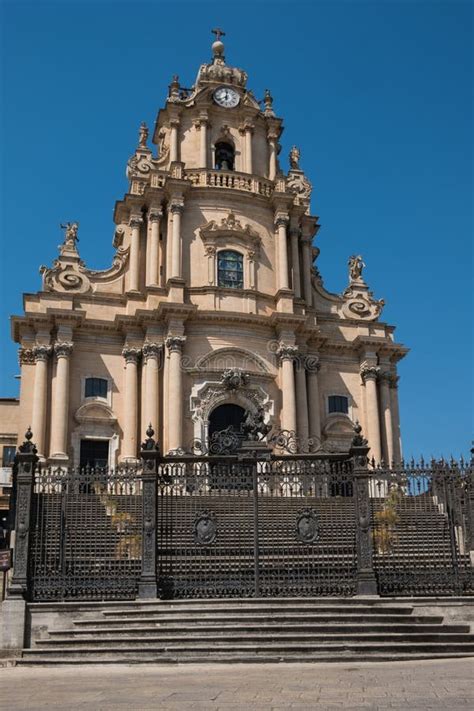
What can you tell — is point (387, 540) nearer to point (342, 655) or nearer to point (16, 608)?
point (342, 655)

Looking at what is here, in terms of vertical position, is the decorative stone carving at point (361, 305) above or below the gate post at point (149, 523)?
above

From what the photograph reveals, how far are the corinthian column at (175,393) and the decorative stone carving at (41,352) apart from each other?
17.4 feet

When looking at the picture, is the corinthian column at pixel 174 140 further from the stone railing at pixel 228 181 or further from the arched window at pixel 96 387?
the arched window at pixel 96 387

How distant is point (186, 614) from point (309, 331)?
2280 cm

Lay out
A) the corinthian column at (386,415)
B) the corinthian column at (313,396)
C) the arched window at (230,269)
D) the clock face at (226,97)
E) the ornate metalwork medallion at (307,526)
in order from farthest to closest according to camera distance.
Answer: the clock face at (226,97)
the corinthian column at (386,415)
the arched window at (230,269)
the corinthian column at (313,396)
the ornate metalwork medallion at (307,526)

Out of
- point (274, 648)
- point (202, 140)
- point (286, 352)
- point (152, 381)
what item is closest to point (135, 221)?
point (202, 140)

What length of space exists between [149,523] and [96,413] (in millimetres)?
17768

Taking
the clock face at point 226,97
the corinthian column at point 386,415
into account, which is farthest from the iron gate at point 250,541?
the clock face at point 226,97

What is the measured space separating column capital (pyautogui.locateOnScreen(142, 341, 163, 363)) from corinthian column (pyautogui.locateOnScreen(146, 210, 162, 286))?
3.10 m

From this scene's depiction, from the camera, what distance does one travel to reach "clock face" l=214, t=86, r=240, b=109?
4194cm

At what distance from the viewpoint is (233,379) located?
35.4 m

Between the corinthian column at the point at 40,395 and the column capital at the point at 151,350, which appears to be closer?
the corinthian column at the point at 40,395

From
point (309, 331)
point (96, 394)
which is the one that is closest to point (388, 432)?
point (309, 331)

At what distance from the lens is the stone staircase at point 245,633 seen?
49.4 ft
